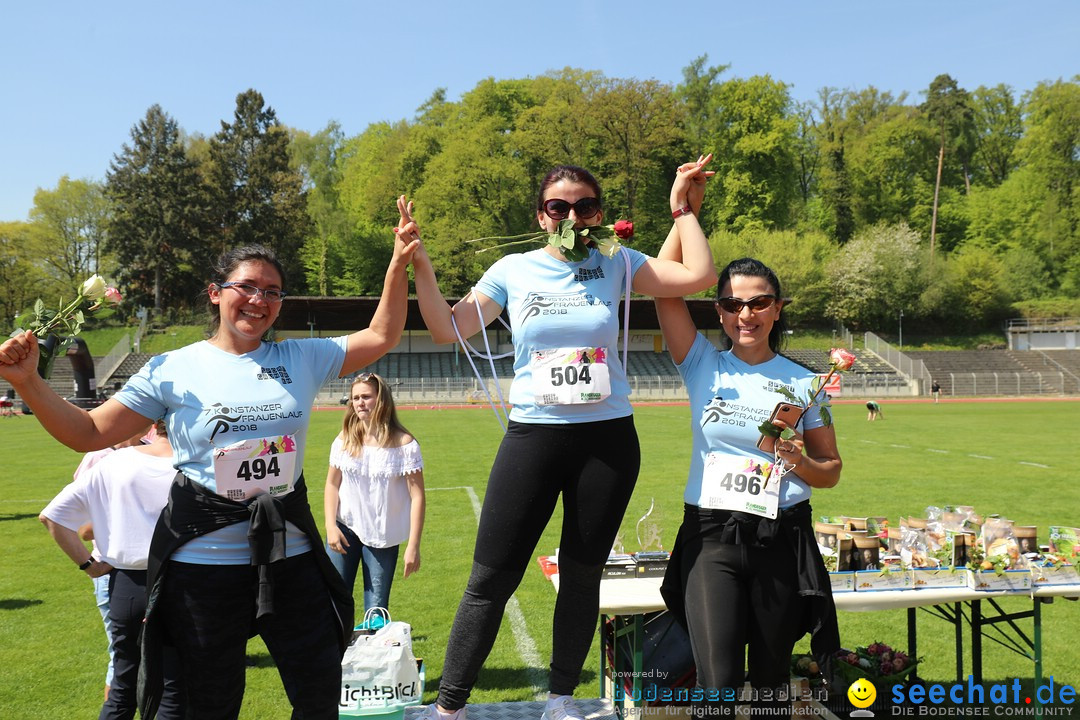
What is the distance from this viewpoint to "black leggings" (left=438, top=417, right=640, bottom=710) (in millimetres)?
3012

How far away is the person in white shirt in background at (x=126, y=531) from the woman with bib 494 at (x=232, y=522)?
1.08 meters

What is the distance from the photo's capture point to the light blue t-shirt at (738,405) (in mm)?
3201

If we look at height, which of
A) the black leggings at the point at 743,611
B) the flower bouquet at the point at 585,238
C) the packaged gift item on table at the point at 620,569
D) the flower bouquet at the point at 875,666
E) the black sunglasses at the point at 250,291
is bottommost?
the flower bouquet at the point at 875,666

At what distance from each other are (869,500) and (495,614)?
10156 mm

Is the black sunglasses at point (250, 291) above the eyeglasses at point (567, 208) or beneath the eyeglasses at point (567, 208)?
beneath

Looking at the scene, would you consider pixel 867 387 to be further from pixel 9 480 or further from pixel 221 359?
pixel 221 359

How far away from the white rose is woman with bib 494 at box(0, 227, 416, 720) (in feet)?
1.33

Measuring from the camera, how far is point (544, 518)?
3.11 meters

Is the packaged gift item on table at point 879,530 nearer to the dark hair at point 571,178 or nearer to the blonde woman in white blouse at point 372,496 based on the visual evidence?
the dark hair at point 571,178

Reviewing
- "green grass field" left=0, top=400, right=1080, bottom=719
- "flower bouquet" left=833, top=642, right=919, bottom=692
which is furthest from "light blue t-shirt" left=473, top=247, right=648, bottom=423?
"flower bouquet" left=833, top=642, right=919, bottom=692

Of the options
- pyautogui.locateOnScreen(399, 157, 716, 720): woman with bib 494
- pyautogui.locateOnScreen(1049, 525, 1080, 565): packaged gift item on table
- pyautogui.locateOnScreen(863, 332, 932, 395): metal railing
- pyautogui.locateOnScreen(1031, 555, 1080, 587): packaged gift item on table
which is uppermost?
pyautogui.locateOnScreen(399, 157, 716, 720): woman with bib 494

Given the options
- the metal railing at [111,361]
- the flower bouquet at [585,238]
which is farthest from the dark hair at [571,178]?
the metal railing at [111,361]

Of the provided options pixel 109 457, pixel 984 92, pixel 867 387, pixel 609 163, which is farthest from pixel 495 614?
pixel 984 92

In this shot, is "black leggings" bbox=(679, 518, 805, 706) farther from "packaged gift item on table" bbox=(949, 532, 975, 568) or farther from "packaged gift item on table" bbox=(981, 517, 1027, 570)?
"packaged gift item on table" bbox=(981, 517, 1027, 570)
